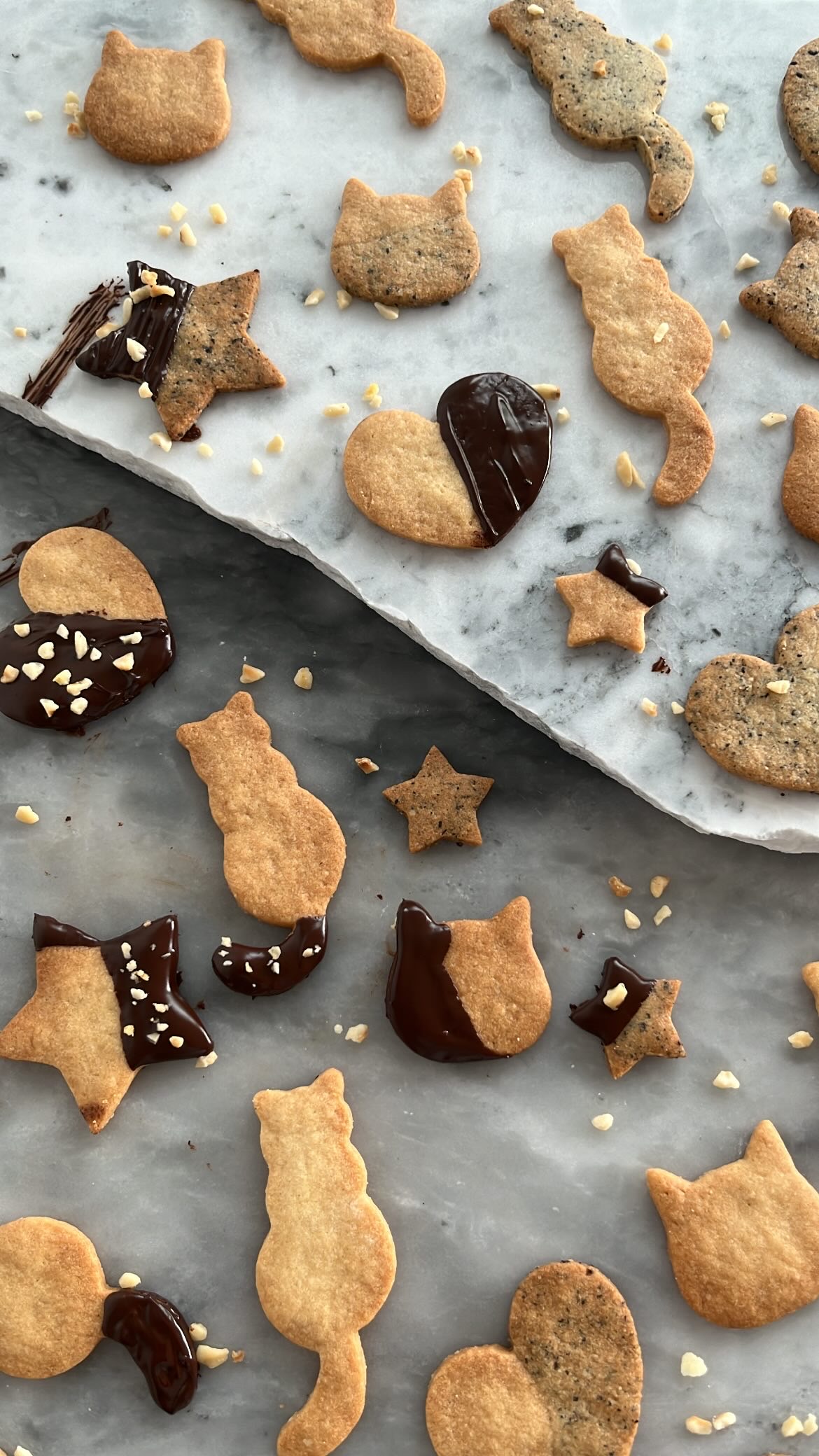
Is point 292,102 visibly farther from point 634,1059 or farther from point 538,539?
point 634,1059

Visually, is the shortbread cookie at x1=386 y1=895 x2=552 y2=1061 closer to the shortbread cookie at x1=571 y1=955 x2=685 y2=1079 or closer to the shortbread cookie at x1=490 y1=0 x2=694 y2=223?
the shortbread cookie at x1=571 y1=955 x2=685 y2=1079

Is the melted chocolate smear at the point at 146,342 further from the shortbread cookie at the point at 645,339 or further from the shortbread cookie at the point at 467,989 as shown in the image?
the shortbread cookie at the point at 467,989

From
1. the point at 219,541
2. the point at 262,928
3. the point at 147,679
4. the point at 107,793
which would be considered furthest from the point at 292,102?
the point at 262,928

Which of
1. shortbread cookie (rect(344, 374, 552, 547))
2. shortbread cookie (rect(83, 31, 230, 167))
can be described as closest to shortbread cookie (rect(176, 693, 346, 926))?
shortbread cookie (rect(344, 374, 552, 547))

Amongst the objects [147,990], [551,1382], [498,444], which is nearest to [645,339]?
[498,444]

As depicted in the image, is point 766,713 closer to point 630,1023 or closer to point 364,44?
point 630,1023

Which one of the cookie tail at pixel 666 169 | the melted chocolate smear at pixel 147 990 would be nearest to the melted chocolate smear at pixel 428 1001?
the melted chocolate smear at pixel 147 990
